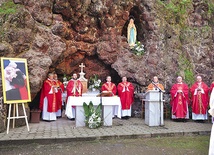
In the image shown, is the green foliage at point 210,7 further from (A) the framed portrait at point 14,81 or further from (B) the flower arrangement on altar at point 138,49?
(A) the framed portrait at point 14,81

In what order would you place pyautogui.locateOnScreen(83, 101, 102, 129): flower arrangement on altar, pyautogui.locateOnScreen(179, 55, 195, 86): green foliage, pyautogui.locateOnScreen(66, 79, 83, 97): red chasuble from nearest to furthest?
1. pyautogui.locateOnScreen(83, 101, 102, 129): flower arrangement on altar
2. pyautogui.locateOnScreen(66, 79, 83, 97): red chasuble
3. pyautogui.locateOnScreen(179, 55, 195, 86): green foliage

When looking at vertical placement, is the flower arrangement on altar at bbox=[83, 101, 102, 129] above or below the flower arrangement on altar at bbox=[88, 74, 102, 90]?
below

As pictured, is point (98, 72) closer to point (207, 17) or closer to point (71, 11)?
point (71, 11)

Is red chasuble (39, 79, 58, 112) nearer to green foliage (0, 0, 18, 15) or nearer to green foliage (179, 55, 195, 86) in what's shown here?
green foliage (0, 0, 18, 15)

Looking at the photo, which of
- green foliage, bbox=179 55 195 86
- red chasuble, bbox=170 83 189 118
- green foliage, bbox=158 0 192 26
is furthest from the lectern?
green foliage, bbox=158 0 192 26

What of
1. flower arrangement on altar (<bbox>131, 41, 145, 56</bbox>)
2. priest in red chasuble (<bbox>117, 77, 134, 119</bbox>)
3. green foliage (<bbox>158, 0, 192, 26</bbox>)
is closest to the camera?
priest in red chasuble (<bbox>117, 77, 134, 119</bbox>)

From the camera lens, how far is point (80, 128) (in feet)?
28.7

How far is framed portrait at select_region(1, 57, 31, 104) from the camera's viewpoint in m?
7.75

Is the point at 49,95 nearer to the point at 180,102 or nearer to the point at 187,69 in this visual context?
the point at 180,102

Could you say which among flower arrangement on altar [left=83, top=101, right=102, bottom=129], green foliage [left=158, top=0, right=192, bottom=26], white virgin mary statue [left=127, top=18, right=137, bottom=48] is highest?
green foliage [left=158, top=0, right=192, bottom=26]

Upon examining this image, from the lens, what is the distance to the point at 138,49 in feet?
43.9

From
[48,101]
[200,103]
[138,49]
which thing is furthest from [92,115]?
[138,49]

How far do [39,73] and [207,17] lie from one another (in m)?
11.3

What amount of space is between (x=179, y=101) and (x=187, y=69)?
3.23 m
